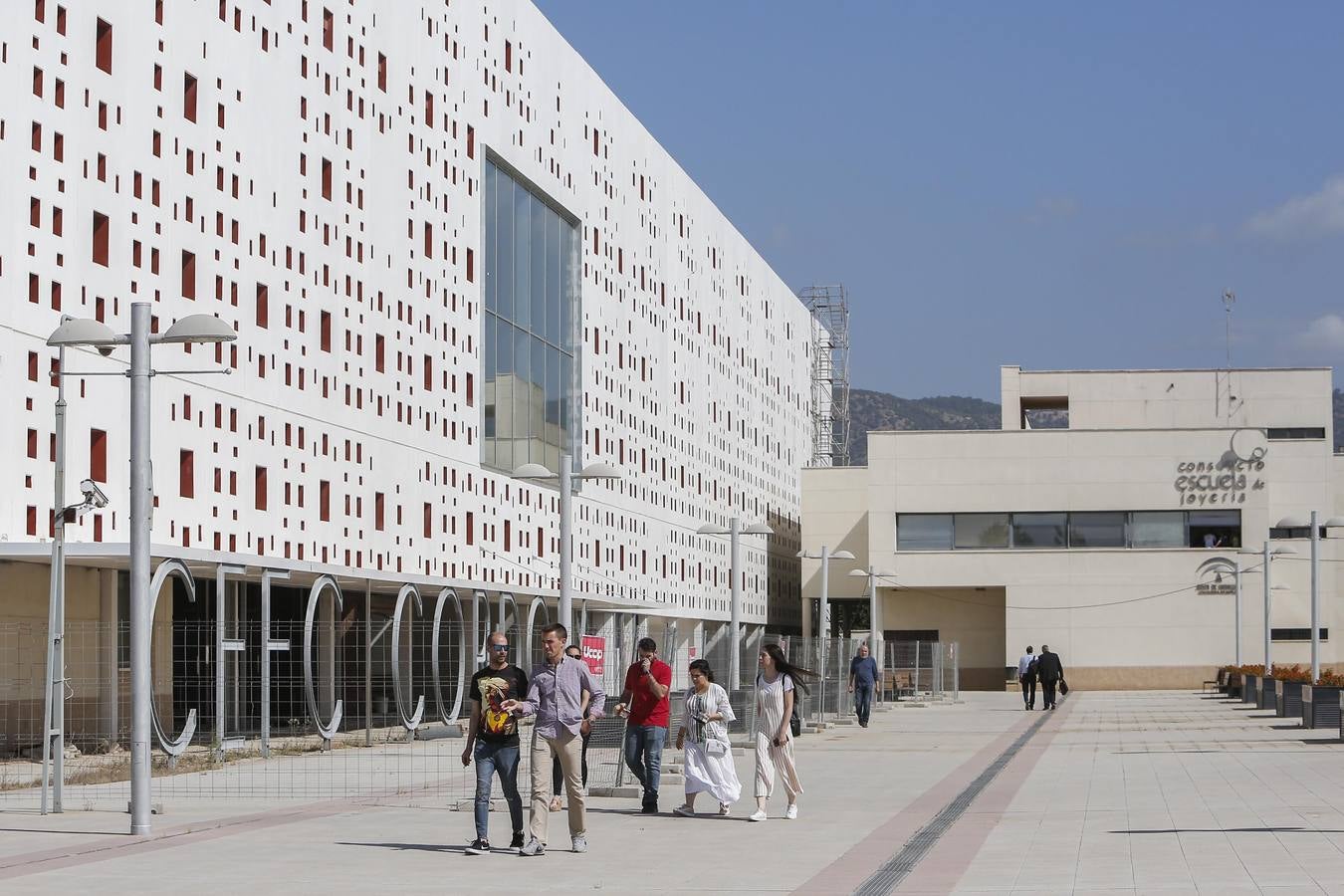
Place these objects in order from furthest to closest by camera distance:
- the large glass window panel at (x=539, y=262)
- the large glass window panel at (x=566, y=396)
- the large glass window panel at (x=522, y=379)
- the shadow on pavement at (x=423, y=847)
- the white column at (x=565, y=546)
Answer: the large glass window panel at (x=566, y=396), the large glass window panel at (x=539, y=262), the large glass window panel at (x=522, y=379), the white column at (x=565, y=546), the shadow on pavement at (x=423, y=847)

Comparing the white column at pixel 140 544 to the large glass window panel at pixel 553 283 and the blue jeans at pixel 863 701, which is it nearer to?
the blue jeans at pixel 863 701

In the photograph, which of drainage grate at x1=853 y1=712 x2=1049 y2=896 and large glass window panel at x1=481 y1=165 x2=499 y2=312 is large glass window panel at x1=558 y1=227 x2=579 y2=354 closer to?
large glass window panel at x1=481 y1=165 x2=499 y2=312

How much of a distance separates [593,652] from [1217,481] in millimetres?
54213

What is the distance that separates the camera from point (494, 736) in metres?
15.3

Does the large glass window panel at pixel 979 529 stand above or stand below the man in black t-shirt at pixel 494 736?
above

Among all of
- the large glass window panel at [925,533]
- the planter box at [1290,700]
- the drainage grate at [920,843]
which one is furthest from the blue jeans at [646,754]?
the large glass window panel at [925,533]

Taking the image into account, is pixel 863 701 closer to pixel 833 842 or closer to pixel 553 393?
pixel 553 393

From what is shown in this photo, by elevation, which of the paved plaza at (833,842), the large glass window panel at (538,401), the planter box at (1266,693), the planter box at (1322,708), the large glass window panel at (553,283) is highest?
the large glass window panel at (553,283)

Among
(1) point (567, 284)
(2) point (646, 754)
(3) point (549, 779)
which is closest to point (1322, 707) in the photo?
(2) point (646, 754)

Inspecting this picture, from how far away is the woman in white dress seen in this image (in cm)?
1877

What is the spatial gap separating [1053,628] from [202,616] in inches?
1798

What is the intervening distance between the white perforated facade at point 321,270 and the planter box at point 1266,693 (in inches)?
731

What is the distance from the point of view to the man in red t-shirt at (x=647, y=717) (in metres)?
19.3

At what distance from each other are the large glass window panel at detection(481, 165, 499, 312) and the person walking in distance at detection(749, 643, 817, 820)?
104 feet
